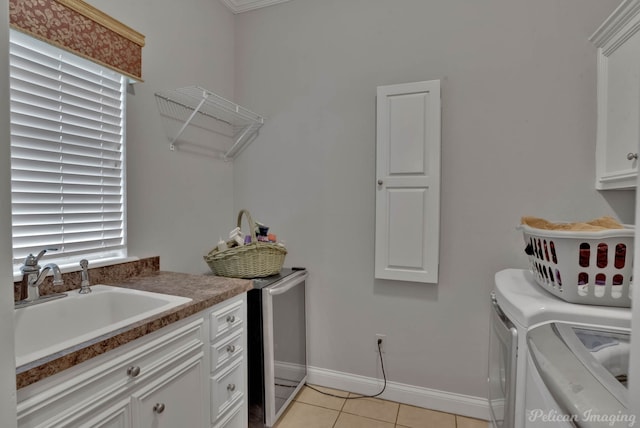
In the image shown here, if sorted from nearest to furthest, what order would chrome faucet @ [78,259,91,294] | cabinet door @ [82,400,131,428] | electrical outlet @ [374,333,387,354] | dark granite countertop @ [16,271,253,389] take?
dark granite countertop @ [16,271,253,389]
cabinet door @ [82,400,131,428]
chrome faucet @ [78,259,91,294]
electrical outlet @ [374,333,387,354]

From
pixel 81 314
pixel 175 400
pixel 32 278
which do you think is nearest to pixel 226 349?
pixel 175 400

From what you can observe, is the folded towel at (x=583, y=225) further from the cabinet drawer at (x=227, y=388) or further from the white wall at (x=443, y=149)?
the cabinet drawer at (x=227, y=388)

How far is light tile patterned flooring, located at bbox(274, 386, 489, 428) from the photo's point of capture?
182 cm

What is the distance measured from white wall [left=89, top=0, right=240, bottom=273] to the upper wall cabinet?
2209 millimetres

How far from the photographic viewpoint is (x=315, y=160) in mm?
2188

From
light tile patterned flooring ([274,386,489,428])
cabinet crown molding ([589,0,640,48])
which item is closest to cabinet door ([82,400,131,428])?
light tile patterned flooring ([274,386,489,428])

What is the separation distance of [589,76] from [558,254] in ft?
3.84

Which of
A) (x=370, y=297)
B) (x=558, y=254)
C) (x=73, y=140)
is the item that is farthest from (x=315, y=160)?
(x=558, y=254)

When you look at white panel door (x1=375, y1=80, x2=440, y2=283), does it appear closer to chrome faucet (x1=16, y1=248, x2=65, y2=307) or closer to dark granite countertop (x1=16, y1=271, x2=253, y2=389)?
dark granite countertop (x1=16, y1=271, x2=253, y2=389)

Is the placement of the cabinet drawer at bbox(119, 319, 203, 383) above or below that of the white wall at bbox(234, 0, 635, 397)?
below

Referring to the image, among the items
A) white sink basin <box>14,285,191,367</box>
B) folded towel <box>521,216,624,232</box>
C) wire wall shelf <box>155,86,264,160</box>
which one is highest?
wire wall shelf <box>155,86,264,160</box>

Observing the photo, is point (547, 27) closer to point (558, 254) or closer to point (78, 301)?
point (558, 254)

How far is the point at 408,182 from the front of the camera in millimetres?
1905

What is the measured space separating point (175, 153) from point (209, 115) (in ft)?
1.37
